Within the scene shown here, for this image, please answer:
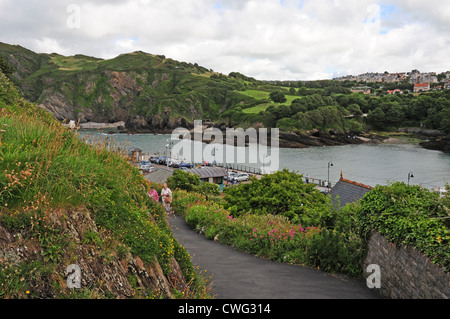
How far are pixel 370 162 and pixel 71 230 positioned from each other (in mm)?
86349

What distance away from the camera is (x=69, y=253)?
4.80 m

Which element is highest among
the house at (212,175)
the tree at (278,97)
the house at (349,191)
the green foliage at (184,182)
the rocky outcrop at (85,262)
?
the tree at (278,97)

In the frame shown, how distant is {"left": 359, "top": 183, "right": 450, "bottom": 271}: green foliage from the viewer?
5.94m

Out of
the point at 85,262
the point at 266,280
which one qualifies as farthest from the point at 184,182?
the point at 85,262

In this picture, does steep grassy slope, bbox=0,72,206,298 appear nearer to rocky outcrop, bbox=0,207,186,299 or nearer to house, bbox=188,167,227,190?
rocky outcrop, bbox=0,207,186,299

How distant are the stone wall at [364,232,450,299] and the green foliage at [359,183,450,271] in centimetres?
17

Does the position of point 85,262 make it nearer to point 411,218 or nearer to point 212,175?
point 411,218

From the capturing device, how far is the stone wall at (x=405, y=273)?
18.9 ft

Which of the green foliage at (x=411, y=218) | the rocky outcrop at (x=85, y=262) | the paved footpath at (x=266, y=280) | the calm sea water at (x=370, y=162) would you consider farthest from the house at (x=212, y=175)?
the rocky outcrop at (x=85, y=262)

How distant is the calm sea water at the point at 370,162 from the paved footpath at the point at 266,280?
53.3 m

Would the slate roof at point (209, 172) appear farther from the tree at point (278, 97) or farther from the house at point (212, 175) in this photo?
the tree at point (278, 97)

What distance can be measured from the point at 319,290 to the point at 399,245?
1.98 metres

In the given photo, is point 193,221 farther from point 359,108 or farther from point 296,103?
point 359,108

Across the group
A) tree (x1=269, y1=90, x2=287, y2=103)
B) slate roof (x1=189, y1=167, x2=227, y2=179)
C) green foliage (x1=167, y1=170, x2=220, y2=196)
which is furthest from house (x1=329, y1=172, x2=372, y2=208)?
tree (x1=269, y1=90, x2=287, y2=103)
